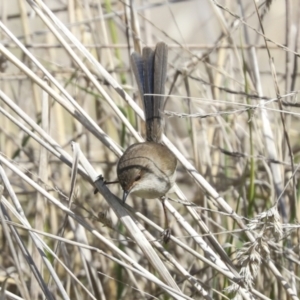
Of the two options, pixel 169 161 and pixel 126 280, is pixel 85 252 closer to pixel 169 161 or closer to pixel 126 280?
pixel 126 280

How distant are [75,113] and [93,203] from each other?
129cm

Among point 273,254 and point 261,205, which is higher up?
point 261,205

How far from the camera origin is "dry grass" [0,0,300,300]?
244cm

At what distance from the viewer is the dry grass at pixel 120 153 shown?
2.44 meters

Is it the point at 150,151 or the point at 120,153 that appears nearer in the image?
the point at 120,153

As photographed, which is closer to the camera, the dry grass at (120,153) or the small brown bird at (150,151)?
the dry grass at (120,153)

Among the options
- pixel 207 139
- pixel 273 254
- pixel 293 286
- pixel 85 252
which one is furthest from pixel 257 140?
pixel 85 252

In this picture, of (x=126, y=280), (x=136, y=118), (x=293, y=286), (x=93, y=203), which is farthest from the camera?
(x=93, y=203)

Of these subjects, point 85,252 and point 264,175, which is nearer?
point 85,252

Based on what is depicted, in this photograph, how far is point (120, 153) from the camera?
2.65 meters


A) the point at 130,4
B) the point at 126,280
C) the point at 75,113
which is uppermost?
the point at 130,4

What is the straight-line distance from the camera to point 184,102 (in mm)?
3543

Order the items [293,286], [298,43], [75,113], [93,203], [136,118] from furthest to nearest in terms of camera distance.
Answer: [93,203]
[136,118]
[298,43]
[293,286]
[75,113]

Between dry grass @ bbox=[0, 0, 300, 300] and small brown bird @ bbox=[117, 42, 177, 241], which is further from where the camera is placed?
small brown bird @ bbox=[117, 42, 177, 241]
